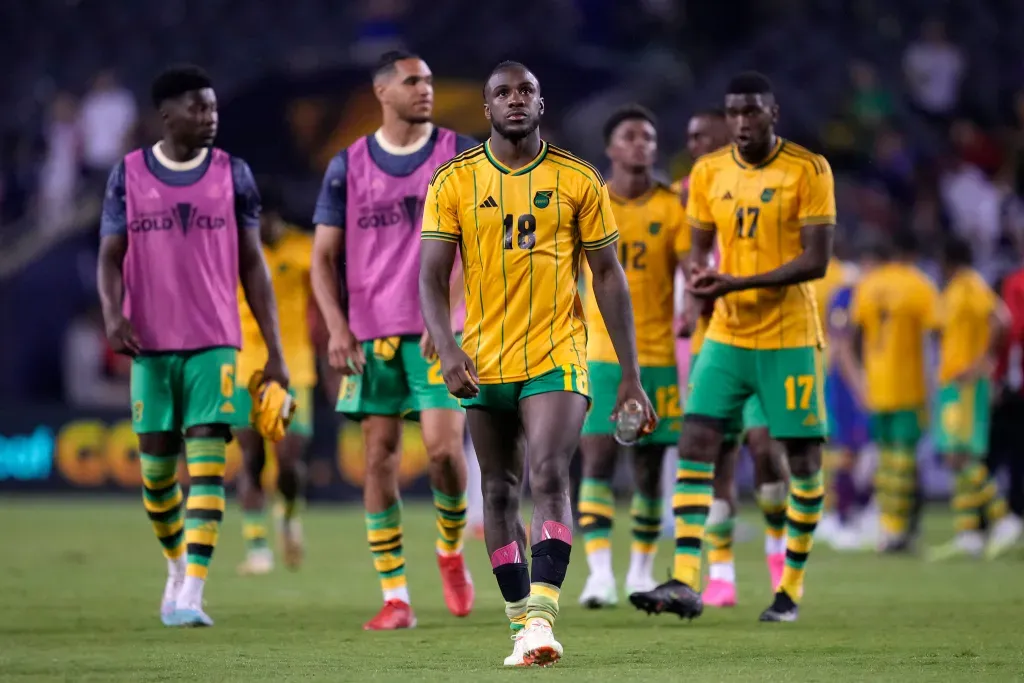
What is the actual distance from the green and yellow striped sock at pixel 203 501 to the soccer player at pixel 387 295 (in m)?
0.72

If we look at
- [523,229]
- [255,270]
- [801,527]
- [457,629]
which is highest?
[523,229]

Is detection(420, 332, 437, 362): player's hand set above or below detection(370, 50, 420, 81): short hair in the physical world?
below

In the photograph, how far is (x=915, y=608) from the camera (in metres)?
9.75

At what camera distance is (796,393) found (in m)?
8.86

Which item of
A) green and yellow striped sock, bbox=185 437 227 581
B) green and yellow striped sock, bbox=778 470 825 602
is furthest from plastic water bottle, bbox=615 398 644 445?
green and yellow striped sock, bbox=185 437 227 581

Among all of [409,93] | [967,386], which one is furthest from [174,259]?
[967,386]

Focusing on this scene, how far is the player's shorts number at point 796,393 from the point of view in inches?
348

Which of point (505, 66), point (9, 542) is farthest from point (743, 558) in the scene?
point (505, 66)

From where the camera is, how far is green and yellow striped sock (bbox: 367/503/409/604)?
29.0 ft

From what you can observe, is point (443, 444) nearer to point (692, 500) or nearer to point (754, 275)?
point (692, 500)

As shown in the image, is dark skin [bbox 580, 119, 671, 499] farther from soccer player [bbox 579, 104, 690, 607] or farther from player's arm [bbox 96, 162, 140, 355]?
player's arm [bbox 96, 162, 140, 355]

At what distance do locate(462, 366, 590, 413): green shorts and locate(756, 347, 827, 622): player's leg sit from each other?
80.6 inches

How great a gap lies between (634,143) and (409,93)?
1.67 meters

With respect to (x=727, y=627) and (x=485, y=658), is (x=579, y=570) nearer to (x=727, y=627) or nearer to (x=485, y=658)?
(x=727, y=627)
